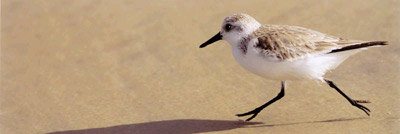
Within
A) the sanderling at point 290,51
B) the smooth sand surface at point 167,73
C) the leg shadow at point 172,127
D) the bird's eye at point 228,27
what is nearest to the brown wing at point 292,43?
the sanderling at point 290,51

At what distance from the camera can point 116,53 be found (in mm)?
7906

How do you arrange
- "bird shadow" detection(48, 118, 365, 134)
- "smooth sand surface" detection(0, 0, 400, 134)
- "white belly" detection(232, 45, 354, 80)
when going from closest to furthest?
"white belly" detection(232, 45, 354, 80) → "bird shadow" detection(48, 118, 365, 134) → "smooth sand surface" detection(0, 0, 400, 134)

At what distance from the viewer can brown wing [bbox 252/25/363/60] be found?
224 inches

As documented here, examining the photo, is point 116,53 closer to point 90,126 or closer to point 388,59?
point 90,126

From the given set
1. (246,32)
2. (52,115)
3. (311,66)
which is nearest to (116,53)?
(52,115)

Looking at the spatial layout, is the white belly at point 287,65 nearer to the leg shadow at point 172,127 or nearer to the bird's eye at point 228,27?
the bird's eye at point 228,27

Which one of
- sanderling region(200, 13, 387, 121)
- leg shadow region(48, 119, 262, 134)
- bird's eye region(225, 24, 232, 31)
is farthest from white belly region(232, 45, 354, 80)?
leg shadow region(48, 119, 262, 134)

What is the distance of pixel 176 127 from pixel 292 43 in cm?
139

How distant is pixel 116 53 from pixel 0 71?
56.4 inches

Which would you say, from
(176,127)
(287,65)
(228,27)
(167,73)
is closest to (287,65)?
(287,65)

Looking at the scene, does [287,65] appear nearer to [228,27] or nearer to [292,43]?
[292,43]

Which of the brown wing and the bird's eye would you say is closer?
the brown wing

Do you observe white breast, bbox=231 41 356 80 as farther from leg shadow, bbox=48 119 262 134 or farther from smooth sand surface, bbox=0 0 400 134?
leg shadow, bbox=48 119 262 134

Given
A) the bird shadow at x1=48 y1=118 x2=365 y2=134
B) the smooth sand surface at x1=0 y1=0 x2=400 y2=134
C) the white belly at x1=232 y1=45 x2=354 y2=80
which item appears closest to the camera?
the white belly at x1=232 y1=45 x2=354 y2=80
